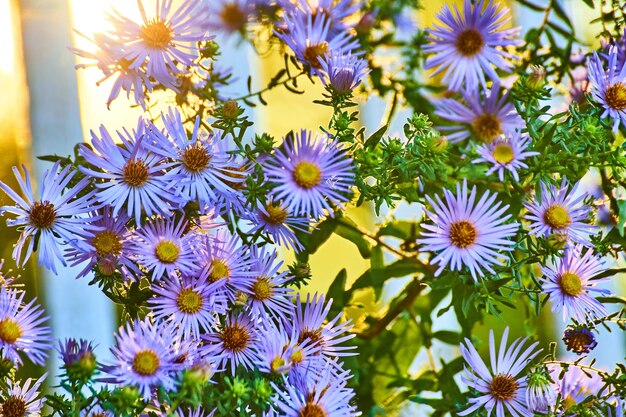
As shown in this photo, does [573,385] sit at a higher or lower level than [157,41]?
lower

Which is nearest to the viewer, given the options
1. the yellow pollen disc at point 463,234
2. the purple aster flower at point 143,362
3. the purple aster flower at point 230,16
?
the purple aster flower at point 143,362

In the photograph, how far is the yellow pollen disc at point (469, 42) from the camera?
682mm

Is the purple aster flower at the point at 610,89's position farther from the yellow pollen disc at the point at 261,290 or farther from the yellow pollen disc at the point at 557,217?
the yellow pollen disc at the point at 261,290

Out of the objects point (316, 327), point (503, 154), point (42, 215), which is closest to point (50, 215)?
point (42, 215)

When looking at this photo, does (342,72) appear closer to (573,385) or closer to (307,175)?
(307,175)

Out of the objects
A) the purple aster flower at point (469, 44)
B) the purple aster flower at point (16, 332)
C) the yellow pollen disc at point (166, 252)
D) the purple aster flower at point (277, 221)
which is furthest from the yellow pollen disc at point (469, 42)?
the purple aster flower at point (16, 332)

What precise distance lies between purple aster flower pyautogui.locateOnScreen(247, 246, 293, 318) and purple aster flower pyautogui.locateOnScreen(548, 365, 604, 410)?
244 millimetres

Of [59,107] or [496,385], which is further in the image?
[59,107]

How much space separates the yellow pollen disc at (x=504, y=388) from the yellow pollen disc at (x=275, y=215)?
0.73 ft

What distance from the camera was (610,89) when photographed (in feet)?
2.16

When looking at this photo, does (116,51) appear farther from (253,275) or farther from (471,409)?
(471,409)

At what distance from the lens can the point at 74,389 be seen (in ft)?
1.68

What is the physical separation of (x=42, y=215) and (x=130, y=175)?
0.08 meters

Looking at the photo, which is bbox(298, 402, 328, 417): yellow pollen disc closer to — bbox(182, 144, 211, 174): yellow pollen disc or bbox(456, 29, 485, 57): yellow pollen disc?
bbox(182, 144, 211, 174): yellow pollen disc
